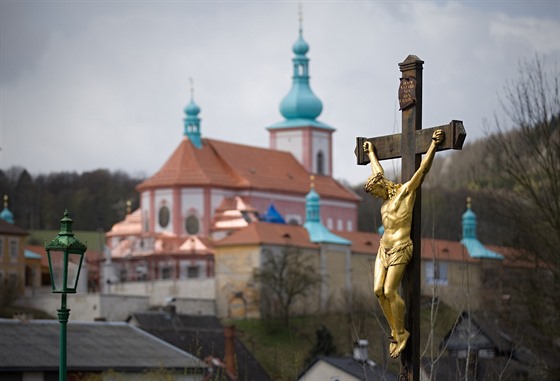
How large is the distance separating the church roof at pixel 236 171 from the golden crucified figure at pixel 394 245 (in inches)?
3529

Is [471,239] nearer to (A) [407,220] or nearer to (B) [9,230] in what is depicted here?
(B) [9,230]

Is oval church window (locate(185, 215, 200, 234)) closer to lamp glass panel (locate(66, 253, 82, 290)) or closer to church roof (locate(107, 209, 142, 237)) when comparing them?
church roof (locate(107, 209, 142, 237))

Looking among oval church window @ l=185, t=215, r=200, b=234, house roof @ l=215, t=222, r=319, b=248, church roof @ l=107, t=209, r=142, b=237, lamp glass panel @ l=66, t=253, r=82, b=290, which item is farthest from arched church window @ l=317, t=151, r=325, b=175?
lamp glass panel @ l=66, t=253, r=82, b=290

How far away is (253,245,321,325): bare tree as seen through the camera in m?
83.8

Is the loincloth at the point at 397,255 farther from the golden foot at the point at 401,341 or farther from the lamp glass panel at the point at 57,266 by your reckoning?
the lamp glass panel at the point at 57,266

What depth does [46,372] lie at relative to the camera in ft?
135

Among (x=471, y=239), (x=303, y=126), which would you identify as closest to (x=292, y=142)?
(x=303, y=126)

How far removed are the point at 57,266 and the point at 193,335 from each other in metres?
47.2

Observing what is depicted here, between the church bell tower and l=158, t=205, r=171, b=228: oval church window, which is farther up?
the church bell tower

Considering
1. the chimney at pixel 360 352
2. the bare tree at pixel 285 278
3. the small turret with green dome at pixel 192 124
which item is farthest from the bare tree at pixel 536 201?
the small turret with green dome at pixel 192 124

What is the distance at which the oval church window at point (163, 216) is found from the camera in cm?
10094

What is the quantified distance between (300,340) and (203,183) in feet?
89.4

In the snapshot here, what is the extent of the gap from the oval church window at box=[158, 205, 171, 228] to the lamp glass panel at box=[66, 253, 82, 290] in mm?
85739

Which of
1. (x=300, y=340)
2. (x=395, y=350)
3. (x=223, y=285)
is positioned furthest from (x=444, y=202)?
(x=395, y=350)
